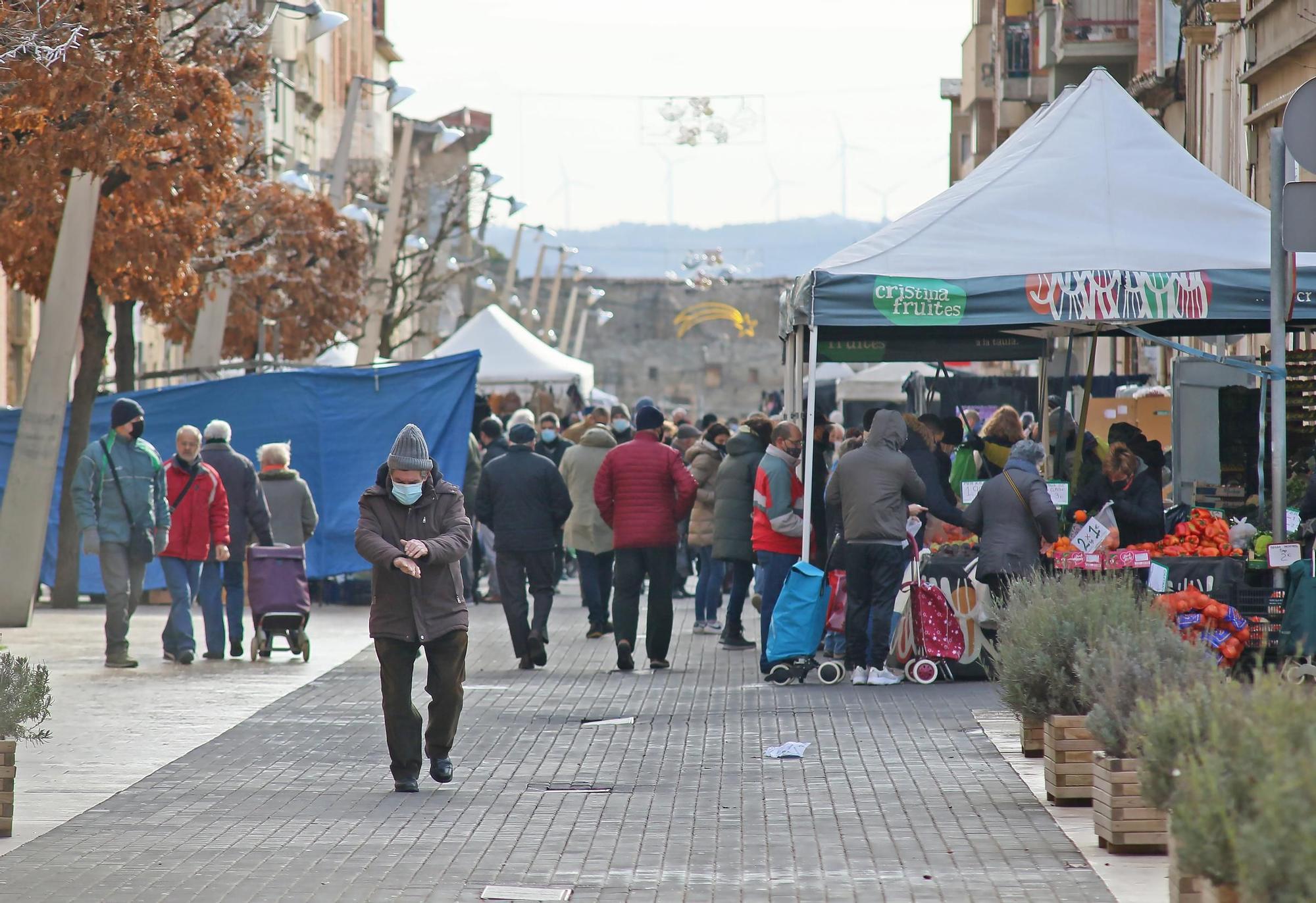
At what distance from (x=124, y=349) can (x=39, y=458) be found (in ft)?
18.1

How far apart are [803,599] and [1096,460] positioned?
437 centimetres

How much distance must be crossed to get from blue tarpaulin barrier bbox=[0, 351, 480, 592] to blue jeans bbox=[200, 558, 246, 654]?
446 centimetres

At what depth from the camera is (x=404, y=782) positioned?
9523 mm

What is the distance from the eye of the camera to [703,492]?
18609mm

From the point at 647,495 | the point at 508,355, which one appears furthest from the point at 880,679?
the point at 508,355

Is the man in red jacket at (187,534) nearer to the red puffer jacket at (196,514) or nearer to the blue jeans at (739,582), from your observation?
the red puffer jacket at (196,514)

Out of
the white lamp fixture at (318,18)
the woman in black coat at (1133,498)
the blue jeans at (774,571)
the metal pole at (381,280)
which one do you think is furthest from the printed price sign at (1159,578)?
the metal pole at (381,280)

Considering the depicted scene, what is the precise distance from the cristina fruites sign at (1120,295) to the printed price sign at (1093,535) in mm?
1289

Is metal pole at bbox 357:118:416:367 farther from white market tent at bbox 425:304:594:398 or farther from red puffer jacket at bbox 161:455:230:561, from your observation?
red puffer jacket at bbox 161:455:230:561

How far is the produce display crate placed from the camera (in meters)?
12.5

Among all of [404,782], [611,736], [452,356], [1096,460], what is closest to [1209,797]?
[404,782]

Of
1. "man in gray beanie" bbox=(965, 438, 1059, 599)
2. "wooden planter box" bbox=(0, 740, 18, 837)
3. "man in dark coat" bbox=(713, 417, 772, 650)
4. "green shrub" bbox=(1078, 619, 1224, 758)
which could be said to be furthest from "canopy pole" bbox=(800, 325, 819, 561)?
"wooden planter box" bbox=(0, 740, 18, 837)

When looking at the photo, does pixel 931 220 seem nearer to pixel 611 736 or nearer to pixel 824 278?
pixel 824 278

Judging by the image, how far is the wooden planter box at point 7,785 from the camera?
318 inches
